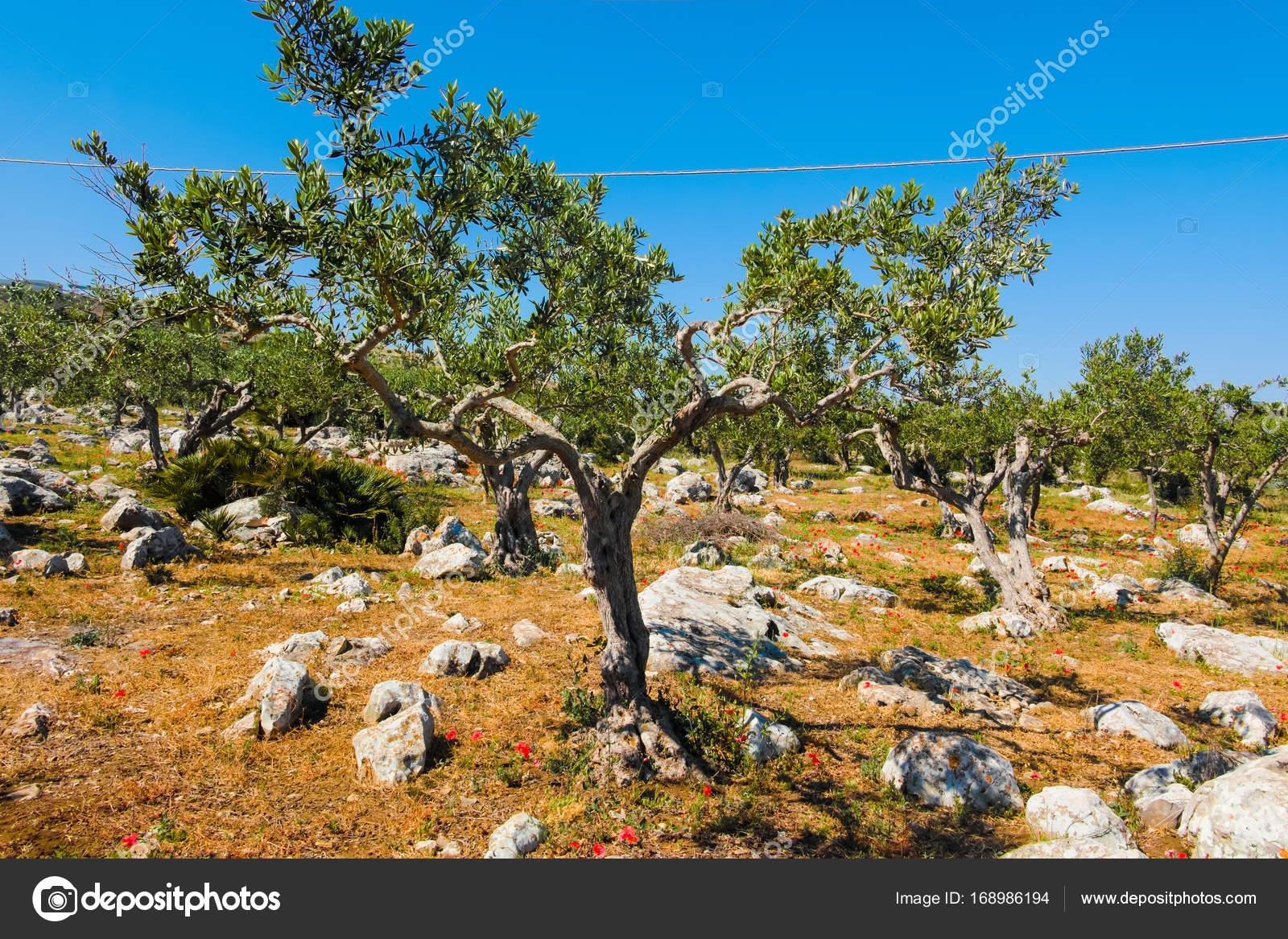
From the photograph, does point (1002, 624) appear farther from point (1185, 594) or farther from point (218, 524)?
point (218, 524)

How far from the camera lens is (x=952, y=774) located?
7.25 meters

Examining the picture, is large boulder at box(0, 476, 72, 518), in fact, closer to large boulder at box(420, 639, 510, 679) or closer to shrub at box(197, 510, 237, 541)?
shrub at box(197, 510, 237, 541)

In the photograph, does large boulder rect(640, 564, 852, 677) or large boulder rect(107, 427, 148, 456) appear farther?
large boulder rect(107, 427, 148, 456)

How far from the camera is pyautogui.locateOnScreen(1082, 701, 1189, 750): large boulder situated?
902cm

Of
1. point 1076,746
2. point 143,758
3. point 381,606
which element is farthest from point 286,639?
point 1076,746

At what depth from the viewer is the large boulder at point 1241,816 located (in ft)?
18.5

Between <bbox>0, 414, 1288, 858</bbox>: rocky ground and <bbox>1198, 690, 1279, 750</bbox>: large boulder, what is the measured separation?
2.3 inches

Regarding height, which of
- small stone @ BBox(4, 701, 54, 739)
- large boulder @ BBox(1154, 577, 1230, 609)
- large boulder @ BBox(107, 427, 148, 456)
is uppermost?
large boulder @ BBox(107, 427, 148, 456)

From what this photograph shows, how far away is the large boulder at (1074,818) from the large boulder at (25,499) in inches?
903

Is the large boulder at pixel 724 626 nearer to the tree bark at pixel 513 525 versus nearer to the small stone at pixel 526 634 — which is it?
the small stone at pixel 526 634

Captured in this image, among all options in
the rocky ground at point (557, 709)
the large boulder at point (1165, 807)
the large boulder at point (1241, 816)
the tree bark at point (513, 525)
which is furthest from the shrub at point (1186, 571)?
the tree bark at point (513, 525)

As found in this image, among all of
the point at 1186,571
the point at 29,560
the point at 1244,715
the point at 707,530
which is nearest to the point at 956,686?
the point at 1244,715

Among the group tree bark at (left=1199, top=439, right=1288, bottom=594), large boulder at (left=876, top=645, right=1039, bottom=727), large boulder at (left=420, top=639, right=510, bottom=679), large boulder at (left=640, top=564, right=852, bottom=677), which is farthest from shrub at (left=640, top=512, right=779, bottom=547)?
tree bark at (left=1199, top=439, right=1288, bottom=594)

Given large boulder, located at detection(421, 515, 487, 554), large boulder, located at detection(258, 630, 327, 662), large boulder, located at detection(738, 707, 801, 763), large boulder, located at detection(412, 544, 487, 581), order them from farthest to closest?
large boulder, located at detection(421, 515, 487, 554)
large boulder, located at detection(412, 544, 487, 581)
large boulder, located at detection(258, 630, 327, 662)
large boulder, located at detection(738, 707, 801, 763)
